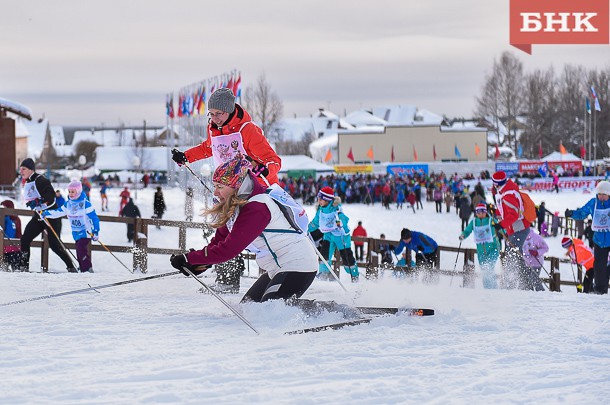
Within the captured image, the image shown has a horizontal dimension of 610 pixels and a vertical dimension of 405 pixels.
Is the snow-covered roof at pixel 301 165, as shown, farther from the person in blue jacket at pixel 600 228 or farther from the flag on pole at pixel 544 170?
the person in blue jacket at pixel 600 228

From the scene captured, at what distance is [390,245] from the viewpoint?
14.5 metres

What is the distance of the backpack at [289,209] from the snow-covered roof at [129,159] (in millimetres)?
59861

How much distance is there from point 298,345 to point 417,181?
32729 mm

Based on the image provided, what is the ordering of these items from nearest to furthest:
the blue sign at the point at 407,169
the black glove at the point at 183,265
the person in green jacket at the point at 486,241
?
1. the black glove at the point at 183,265
2. the person in green jacket at the point at 486,241
3. the blue sign at the point at 407,169

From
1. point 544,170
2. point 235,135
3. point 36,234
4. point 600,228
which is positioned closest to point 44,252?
point 36,234

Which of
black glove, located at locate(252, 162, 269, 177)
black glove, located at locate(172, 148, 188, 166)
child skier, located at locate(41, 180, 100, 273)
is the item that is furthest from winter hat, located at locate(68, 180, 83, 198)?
black glove, located at locate(252, 162, 269, 177)

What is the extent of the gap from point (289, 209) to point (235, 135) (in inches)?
65.0

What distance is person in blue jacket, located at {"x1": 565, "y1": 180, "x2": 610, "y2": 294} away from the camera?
35.0 feet

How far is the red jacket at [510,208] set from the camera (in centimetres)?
1141

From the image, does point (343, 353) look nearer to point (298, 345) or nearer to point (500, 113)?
point (298, 345)

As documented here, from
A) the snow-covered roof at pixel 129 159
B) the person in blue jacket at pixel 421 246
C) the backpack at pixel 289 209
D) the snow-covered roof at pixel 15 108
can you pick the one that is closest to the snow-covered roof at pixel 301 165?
the snow-covered roof at pixel 15 108

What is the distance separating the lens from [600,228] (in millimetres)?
10695

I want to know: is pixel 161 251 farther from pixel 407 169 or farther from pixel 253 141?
pixel 407 169

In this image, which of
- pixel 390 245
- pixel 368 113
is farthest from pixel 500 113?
pixel 390 245
